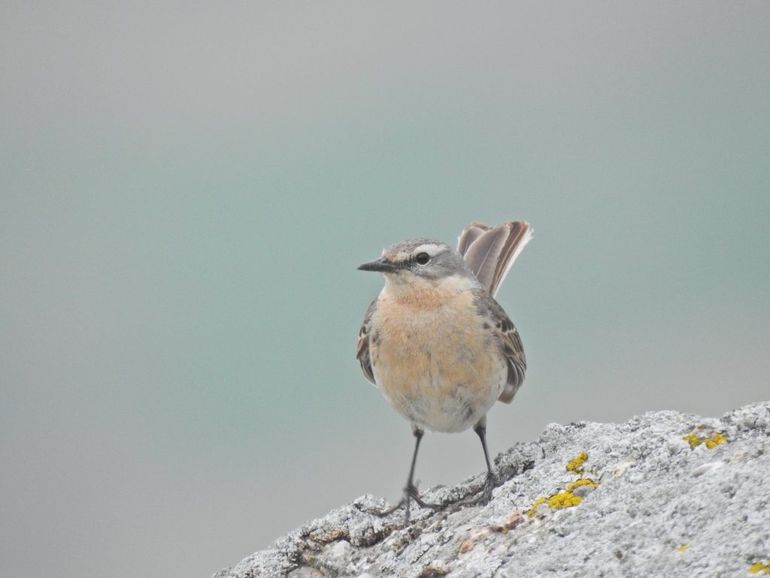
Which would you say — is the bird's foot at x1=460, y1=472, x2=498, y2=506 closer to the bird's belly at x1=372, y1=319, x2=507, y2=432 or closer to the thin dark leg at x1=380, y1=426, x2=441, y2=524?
the thin dark leg at x1=380, y1=426, x2=441, y2=524

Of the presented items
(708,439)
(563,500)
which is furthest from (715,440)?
(563,500)

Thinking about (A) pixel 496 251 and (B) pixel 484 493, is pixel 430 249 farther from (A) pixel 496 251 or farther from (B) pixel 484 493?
(B) pixel 484 493

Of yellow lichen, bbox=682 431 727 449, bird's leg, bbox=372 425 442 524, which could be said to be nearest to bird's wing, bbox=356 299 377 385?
bird's leg, bbox=372 425 442 524

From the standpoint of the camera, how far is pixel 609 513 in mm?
4750

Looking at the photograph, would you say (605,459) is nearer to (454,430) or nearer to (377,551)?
(377,551)

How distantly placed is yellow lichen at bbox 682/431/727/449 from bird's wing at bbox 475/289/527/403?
2.80m

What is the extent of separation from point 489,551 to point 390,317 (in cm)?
318

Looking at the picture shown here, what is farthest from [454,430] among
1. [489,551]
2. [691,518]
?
[691,518]

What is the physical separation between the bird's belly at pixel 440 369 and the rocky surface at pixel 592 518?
0.74 metres

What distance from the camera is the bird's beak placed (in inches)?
310

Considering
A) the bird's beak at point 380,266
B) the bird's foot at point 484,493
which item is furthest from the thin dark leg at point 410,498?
the bird's beak at point 380,266

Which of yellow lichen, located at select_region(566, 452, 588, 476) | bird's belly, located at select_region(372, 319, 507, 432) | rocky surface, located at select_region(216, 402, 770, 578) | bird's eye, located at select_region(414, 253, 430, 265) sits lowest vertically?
rocky surface, located at select_region(216, 402, 770, 578)

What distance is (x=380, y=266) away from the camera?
26.2 ft

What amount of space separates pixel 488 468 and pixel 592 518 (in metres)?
2.40
